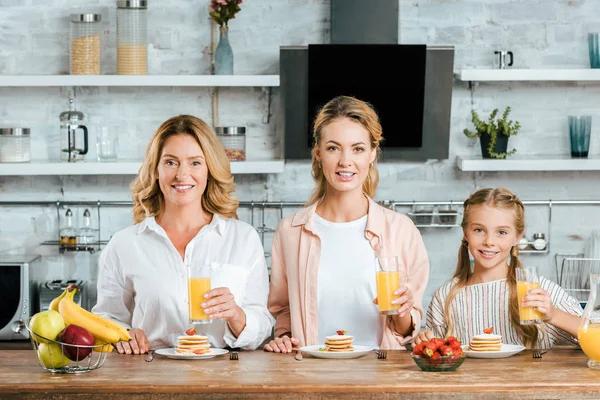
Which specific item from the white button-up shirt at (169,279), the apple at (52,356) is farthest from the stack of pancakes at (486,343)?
the apple at (52,356)

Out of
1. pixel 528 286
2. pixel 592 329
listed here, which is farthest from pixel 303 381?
pixel 592 329

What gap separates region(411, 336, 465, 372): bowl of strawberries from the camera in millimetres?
2330

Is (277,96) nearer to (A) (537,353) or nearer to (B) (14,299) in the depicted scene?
(B) (14,299)

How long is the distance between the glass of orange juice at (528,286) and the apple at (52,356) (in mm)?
1189

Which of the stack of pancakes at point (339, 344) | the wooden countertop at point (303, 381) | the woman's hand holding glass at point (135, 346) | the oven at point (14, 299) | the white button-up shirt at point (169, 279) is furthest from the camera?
the oven at point (14, 299)

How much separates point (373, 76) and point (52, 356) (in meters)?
2.74

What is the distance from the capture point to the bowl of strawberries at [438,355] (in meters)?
2.33

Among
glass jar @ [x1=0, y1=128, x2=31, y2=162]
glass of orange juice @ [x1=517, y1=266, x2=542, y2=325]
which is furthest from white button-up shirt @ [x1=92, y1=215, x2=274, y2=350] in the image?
glass jar @ [x1=0, y1=128, x2=31, y2=162]

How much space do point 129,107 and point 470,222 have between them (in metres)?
2.43

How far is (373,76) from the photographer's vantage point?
468 cm

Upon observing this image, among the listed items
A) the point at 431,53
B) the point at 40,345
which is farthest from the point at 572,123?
the point at 40,345

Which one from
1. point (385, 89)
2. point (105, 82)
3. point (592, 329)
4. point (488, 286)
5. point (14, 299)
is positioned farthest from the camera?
point (385, 89)

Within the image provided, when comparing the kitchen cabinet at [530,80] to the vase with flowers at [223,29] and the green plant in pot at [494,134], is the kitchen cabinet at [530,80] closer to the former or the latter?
the green plant in pot at [494,134]

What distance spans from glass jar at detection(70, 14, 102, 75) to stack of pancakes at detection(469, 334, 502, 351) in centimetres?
274
